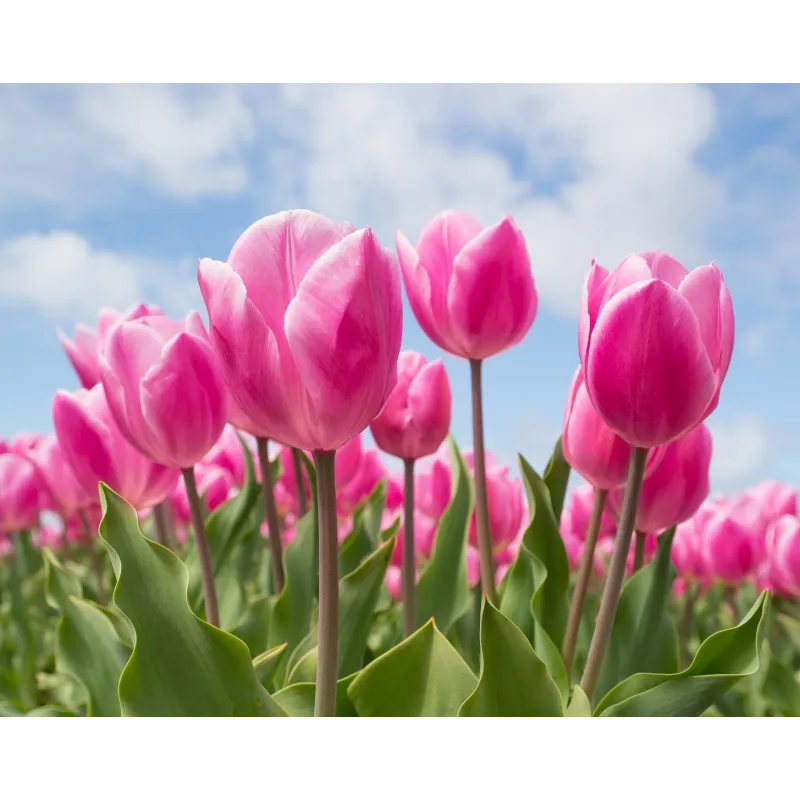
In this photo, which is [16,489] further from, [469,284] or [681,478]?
[681,478]

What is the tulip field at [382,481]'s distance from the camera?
0.46 metres

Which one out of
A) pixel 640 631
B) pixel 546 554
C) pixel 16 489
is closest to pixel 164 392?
pixel 546 554

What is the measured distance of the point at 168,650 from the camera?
1.78 ft

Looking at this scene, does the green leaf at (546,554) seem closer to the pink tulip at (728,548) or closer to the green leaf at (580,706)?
the green leaf at (580,706)

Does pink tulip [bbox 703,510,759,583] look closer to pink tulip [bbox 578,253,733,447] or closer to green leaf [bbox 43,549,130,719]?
pink tulip [bbox 578,253,733,447]

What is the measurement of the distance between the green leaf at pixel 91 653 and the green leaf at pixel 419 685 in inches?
9.8

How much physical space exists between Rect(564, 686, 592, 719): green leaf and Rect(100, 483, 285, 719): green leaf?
0.19m

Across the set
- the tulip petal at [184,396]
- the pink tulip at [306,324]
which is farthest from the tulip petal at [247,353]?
the tulip petal at [184,396]

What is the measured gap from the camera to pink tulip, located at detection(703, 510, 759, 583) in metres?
1.02

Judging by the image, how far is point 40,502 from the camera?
4.50 feet

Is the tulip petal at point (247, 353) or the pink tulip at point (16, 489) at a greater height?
the tulip petal at point (247, 353)

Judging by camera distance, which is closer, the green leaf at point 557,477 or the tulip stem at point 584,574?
the tulip stem at point 584,574
